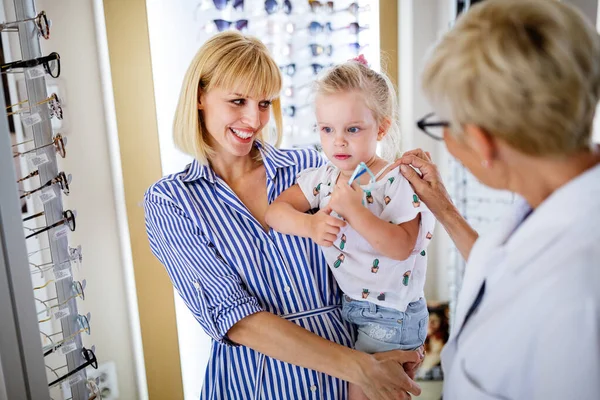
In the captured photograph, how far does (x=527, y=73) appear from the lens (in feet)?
1.99

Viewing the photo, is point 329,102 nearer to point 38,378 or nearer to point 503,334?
point 503,334

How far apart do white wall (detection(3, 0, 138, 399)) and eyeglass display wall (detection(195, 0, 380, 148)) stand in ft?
2.32

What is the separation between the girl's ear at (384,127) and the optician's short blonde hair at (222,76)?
1.08 ft

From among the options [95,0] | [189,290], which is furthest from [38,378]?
[95,0]

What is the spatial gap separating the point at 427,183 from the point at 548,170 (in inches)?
19.5

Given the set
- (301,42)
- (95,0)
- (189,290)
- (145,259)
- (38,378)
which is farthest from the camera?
(301,42)

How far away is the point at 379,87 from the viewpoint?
1.24m

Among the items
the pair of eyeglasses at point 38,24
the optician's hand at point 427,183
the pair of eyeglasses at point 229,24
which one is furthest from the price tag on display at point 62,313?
the pair of eyeglasses at point 229,24

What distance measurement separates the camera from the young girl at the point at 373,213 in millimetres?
1178

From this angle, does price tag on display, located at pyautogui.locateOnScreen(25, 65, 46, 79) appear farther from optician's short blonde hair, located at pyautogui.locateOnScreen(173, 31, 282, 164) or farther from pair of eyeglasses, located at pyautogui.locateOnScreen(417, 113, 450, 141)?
pair of eyeglasses, located at pyautogui.locateOnScreen(417, 113, 450, 141)

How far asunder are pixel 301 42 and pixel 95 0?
0.93 meters

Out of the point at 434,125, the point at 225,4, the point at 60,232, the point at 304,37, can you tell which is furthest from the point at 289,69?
the point at 434,125

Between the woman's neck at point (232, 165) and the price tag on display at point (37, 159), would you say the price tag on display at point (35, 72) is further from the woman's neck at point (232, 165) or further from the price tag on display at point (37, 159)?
the woman's neck at point (232, 165)

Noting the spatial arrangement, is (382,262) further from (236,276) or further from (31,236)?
(31,236)
